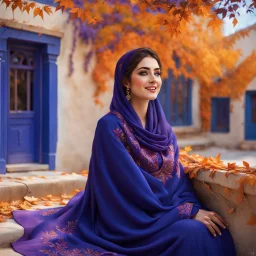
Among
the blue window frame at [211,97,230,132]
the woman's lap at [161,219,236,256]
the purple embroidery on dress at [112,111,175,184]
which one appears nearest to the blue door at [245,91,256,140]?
the blue window frame at [211,97,230,132]

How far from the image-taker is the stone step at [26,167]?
7.31 m

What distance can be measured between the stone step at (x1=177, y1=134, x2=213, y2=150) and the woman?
8.21 metres

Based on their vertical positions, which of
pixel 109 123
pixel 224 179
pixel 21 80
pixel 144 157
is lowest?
pixel 224 179

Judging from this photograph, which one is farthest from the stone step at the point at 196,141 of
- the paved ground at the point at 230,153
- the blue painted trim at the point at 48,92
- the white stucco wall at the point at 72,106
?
the blue painted trim at the point at 48,92

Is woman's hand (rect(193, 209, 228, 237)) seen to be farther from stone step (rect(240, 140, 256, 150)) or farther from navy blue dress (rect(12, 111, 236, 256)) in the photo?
stone step (rect(240, 140, 256, 150))

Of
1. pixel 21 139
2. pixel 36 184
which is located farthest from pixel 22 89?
pixel 36 184

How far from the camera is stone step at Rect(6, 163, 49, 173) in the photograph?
24.0 feet

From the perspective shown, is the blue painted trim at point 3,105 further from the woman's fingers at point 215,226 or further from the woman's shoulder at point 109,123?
the woman's fingers at point 215,226

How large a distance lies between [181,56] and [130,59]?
7.90 meters

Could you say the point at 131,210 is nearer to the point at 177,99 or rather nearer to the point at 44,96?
the point at 44,96

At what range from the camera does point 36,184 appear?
6055mm

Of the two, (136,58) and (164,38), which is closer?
(136,58)

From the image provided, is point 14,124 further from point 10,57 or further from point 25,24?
point 25,24

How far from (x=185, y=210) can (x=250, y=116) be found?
10.8 meters
